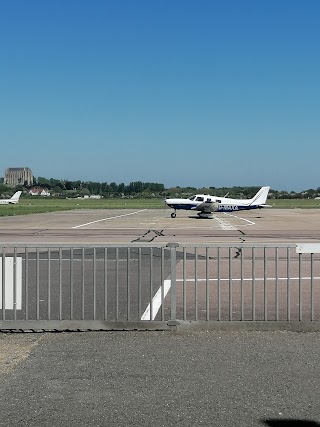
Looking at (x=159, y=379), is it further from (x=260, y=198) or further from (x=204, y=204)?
(x=260, y=198)

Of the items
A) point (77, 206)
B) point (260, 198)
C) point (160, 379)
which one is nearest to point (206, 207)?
point (260, 198)

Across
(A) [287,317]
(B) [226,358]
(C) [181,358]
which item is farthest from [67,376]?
(A) [287,317]

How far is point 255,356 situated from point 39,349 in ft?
7.57

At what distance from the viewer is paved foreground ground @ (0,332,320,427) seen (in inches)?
163

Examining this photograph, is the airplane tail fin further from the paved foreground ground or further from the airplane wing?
the paved foreground ground

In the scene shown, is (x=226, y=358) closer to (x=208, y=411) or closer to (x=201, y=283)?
A: (x=208, y=411)

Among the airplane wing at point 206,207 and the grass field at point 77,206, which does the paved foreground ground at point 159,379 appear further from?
the grass field at point 77,206

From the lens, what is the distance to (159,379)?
4.96m

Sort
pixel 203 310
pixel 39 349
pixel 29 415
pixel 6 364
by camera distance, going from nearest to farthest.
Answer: pixel 29 415, pixel 6 364, pixel 39 349, pixel 203 310

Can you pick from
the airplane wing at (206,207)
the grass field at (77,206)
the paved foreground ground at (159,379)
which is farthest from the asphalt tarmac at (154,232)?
the grass field at (77,206)

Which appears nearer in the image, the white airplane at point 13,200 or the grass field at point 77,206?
the grass field at point 77,206

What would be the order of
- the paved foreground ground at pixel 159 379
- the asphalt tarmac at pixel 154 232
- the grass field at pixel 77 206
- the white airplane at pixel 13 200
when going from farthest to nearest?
the white airplane at pixel 13 200, the grass field at pixel 77 206, the asphalt tarmac at pixel 154 232, the paved foreground ground at pixel 159 379

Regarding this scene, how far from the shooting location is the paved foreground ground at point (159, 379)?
414 cm

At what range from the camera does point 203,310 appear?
7836 millimetres
